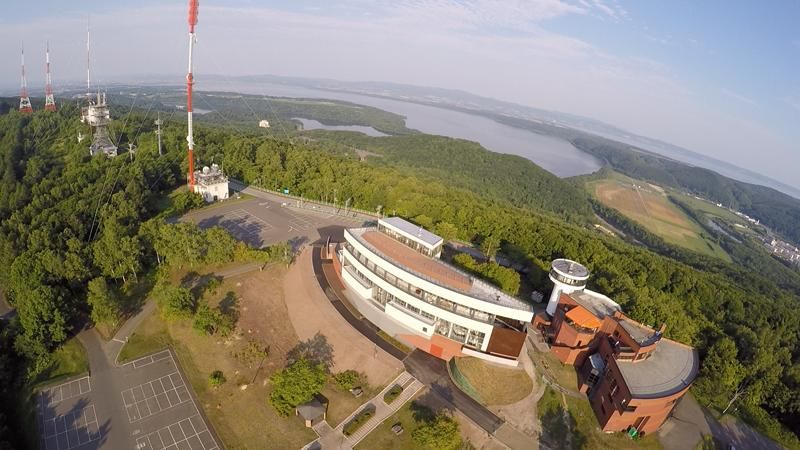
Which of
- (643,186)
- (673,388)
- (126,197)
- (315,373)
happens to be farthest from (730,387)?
(643,186)

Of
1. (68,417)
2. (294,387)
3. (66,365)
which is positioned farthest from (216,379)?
(66,365)

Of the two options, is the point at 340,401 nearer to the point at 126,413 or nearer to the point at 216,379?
the point at 216,379

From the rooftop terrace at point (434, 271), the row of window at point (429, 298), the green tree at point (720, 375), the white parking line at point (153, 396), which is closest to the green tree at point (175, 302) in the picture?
the white parking line at point (153, 396)

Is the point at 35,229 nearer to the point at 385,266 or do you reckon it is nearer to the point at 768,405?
the point at 385,266

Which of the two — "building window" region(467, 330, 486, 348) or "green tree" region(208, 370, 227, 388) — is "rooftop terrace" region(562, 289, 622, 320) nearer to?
"building window" region(467, 330, 486, 348)

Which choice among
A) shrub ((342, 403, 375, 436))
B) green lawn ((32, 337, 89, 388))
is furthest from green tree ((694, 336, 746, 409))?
green lawn ((32, 337, 89, 388))

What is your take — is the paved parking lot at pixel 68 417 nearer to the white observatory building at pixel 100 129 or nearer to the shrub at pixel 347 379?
the shrub at pixel 347 379
